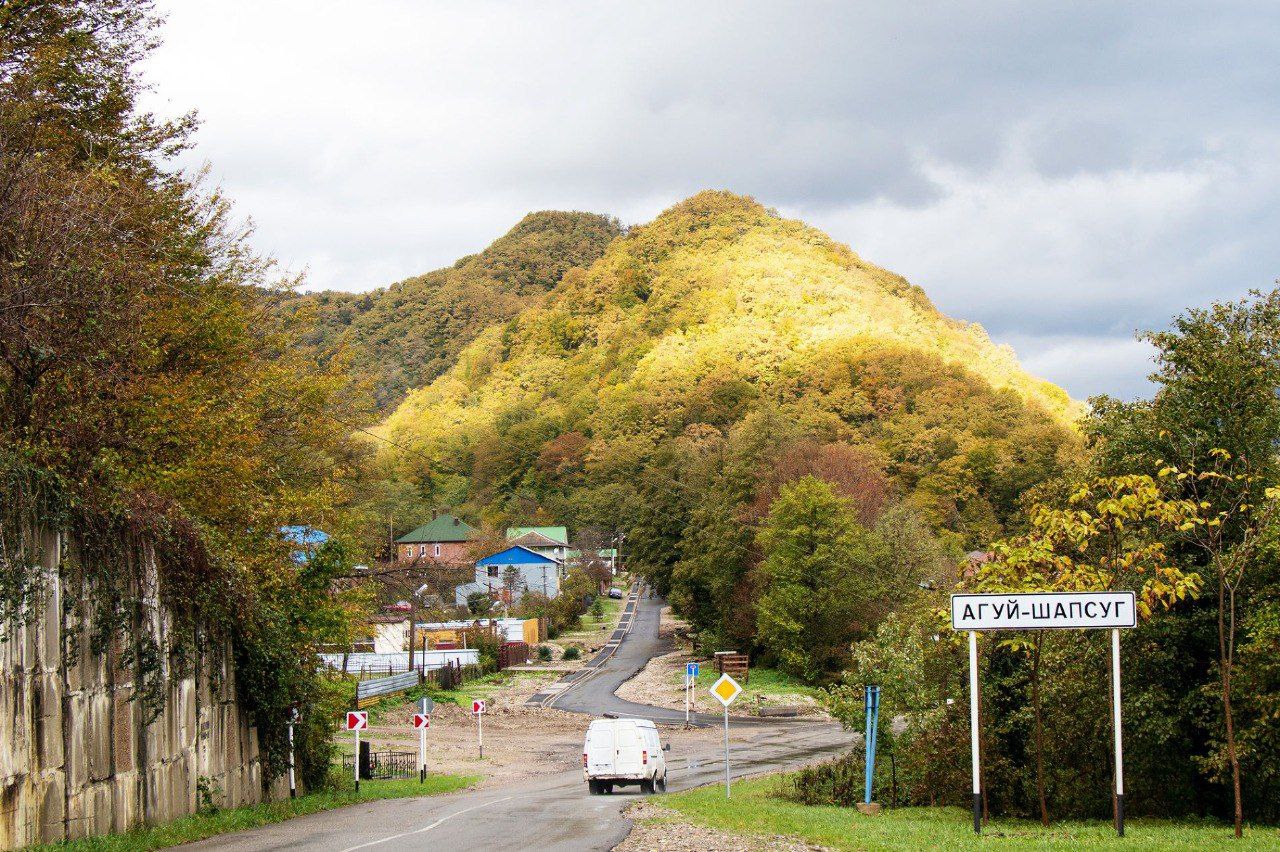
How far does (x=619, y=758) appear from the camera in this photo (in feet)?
91.7

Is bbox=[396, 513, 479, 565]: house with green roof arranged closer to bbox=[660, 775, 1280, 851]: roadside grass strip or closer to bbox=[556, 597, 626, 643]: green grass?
bbox=[556, 597, 626, 643]: green grass

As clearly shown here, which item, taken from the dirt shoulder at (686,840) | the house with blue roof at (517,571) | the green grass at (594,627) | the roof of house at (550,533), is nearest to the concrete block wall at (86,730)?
the dirt shoulder at (686,840)

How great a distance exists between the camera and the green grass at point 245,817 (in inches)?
594

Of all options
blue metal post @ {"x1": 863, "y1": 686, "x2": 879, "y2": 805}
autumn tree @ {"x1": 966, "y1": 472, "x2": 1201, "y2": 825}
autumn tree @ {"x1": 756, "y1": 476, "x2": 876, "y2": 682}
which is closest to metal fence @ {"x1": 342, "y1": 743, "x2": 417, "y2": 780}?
blue metal post @ {"x1": 863, "y1": 686, "x2": 879, "y2": 805}

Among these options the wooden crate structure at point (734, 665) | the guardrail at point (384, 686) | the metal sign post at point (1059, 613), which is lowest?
the wooden crate structure at point (734, 665)

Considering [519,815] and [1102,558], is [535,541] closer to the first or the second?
[519,815]

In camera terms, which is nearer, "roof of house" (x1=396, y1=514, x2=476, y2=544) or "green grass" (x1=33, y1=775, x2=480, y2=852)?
"green grass" (x1=33, y1=775, x2=480, y2=852)

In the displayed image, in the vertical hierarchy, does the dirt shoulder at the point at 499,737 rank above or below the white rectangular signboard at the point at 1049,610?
below

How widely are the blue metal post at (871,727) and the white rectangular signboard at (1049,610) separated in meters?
7.73

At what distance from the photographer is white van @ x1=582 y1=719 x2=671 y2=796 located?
27859 mm

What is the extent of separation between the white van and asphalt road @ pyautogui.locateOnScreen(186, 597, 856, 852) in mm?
524

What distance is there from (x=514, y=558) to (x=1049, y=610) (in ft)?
324

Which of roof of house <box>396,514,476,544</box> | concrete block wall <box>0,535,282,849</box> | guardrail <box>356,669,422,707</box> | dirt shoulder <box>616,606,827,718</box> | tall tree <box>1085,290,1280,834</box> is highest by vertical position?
tall tree <box>1085,290,1280,834</box>

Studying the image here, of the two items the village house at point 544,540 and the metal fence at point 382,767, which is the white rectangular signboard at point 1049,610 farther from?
the village house at point 544,540
